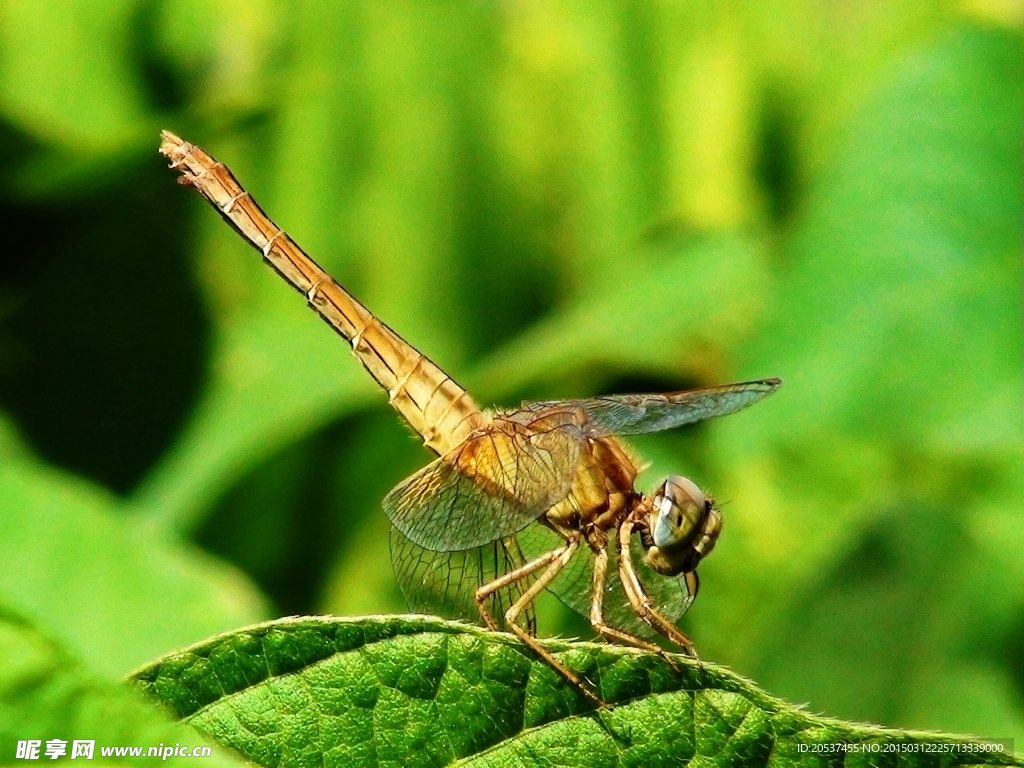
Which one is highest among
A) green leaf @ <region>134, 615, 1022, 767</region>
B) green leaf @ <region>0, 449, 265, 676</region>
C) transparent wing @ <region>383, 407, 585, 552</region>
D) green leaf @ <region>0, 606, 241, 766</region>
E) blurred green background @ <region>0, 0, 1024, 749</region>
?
blurred green background @ <region>0, 0, 1024, 749</region>

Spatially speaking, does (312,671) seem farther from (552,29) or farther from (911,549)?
(552,29)

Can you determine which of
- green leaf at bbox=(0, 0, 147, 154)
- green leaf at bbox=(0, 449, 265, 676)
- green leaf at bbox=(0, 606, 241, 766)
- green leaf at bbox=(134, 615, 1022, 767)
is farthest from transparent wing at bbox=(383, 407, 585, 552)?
green leaf at bbox=(0, 0, 147, 154)

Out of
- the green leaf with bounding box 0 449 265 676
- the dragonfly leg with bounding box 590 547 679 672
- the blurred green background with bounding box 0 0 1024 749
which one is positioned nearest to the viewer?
the dragonfly leg with bounding box 590 547 679 672

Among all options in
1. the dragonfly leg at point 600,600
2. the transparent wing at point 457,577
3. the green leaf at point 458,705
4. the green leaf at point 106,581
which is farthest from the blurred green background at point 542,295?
the green leaf at point 458,705

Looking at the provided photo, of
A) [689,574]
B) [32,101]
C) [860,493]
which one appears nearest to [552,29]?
[32,101]

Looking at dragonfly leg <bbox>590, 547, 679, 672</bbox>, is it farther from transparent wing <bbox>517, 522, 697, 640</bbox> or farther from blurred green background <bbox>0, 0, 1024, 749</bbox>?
blurred green background <bbox>0, 0, 1024, 749</bbox>
